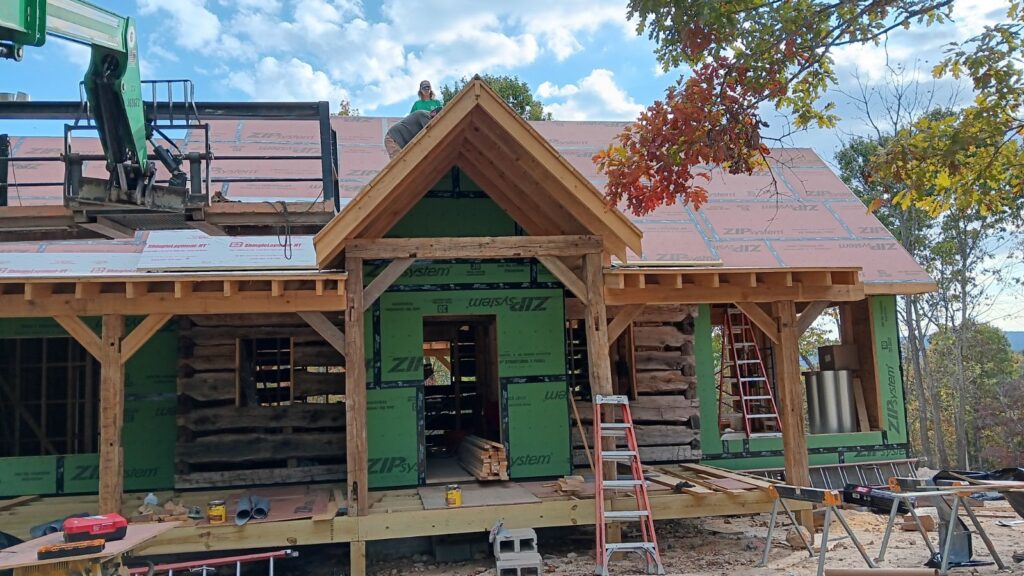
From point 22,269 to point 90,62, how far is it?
17.3 ft

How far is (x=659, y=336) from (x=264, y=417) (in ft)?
19.5

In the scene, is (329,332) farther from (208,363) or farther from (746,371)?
(746,371)

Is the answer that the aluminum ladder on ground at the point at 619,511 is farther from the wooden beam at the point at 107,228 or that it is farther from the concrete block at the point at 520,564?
the wooden beam at the point at 107,228

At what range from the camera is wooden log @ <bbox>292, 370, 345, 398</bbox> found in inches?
443

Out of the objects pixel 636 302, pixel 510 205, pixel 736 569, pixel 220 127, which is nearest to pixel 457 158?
pixel 510 205

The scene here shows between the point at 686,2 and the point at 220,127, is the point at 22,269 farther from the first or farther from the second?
the point at 686,2

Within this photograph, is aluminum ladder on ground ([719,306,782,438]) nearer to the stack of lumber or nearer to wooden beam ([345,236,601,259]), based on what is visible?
the stack of lumber

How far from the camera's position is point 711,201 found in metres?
13.9

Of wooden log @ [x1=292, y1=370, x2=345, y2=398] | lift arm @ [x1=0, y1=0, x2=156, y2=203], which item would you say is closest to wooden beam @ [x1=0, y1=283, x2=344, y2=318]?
lift arm @ [x1=0, y1=0, x2=156, y2=203]

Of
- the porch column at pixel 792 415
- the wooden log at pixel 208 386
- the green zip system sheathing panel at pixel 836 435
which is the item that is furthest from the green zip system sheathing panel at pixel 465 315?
the porch column at pixel 792 415

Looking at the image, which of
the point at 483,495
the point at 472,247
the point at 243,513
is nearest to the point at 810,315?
the point at 472,247

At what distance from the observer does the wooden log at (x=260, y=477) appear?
10.4 meters

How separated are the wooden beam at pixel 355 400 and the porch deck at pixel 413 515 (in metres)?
0.28

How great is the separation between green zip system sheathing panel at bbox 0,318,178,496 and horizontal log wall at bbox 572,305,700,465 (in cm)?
595
